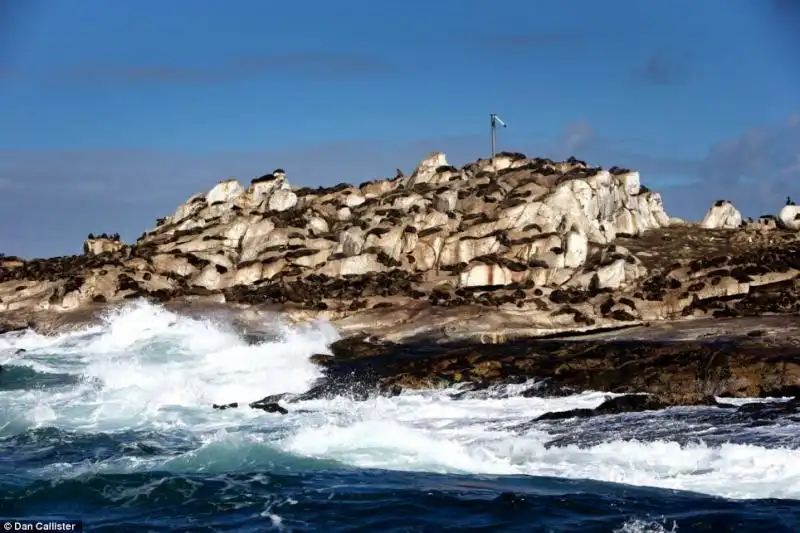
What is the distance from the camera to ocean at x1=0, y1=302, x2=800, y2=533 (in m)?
20.8

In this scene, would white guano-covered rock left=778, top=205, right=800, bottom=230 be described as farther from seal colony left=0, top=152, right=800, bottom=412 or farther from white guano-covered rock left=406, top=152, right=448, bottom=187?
white guano-covered rock left=406, top=152, right=448, bottom=187

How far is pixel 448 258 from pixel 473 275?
25.5 feet

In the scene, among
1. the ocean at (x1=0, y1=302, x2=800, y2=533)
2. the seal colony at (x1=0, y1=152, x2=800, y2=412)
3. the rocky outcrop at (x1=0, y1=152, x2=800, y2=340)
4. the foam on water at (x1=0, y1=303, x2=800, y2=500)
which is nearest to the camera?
the ocean at (x1=0, y1=302, x2=800, y2=533)

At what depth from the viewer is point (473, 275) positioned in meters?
69.0

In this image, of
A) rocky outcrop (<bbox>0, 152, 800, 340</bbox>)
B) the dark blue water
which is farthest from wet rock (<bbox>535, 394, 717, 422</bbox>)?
rocky outcrop (<bbox>0, 152, 800, 340</bbox>)

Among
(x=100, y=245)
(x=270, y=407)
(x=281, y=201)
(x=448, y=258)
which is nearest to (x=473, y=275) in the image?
(x=448, y=258)

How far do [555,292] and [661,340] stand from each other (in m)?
15.1

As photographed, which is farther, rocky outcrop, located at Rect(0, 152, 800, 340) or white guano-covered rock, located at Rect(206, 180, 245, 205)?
white guano-covered rock, located at Rect(206, 180, 245, 205)

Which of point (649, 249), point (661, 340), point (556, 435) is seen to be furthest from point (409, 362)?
point (649, 249)

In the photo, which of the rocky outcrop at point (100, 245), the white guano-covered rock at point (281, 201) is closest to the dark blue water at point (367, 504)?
the white guano-covered rock at point (281, 201)

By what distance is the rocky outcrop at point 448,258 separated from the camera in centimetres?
5881

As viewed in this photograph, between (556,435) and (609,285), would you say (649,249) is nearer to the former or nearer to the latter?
(609,285)

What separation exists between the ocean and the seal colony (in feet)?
13.1

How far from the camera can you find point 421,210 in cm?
8312
